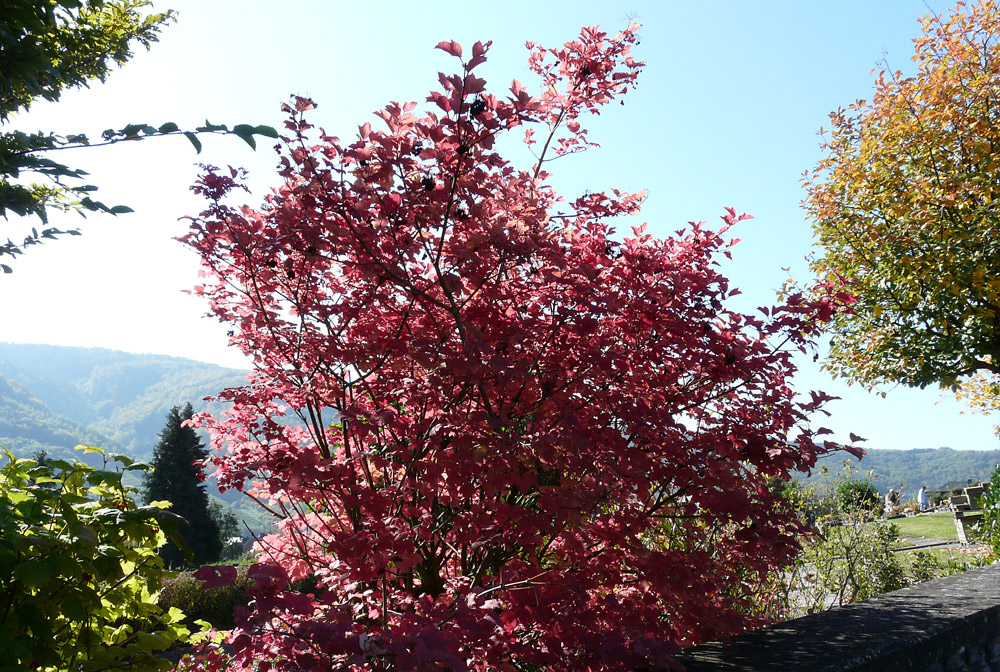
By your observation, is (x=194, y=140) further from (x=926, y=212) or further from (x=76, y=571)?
(x=926, y=212)

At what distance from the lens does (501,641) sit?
227 centimetres

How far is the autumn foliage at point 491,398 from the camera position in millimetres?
2211

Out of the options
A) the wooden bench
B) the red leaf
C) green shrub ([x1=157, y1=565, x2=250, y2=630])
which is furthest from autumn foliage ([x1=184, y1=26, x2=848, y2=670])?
the wooden bench

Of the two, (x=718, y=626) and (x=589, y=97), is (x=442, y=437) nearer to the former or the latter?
→ (x=718, y=626)

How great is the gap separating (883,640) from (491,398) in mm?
1812

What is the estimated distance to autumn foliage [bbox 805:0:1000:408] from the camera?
876cm

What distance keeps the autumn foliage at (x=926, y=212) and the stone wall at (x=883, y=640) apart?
5781 mm

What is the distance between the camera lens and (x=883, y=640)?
94.3 inches

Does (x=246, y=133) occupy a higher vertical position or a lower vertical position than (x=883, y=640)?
higher

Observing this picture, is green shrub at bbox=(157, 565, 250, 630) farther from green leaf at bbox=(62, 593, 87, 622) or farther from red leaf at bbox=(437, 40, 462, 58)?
red leaf at bbox=(437, 40, 462, 58)

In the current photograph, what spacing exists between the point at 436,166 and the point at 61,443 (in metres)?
221

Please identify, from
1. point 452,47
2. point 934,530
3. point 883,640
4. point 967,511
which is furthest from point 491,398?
point 934,530

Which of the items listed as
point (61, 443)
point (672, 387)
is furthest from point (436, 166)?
point (61, 443)

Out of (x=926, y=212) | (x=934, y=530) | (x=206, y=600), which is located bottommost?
(x=206, y=600)
